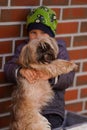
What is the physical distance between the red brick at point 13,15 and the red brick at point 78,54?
26.1 inches

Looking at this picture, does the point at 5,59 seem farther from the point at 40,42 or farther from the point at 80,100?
the point at 80,100

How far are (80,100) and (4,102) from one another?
0.97 m

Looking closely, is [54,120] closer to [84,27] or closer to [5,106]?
[5,106]

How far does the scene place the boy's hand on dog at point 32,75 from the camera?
154 inches

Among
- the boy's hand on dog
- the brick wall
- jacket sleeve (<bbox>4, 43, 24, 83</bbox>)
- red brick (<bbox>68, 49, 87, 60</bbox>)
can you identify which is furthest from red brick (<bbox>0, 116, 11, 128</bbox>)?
red brick (<bbox>68, 49, 87, 60</bbox>)

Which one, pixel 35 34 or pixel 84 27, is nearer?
pixel 35 34

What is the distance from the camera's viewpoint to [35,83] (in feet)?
13.1

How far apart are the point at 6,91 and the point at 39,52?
70 centimetres

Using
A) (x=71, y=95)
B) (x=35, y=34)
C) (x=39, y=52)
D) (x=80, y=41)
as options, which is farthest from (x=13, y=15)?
(x=71, y=95)

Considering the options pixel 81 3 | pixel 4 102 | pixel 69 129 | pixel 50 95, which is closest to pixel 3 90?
→ pixel 4 102

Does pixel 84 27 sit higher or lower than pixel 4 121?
higher

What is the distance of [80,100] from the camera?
512cm

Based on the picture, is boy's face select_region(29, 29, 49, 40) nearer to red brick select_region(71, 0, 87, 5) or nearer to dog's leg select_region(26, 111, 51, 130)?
dog's leg select_region(26, 111, 51, 130)

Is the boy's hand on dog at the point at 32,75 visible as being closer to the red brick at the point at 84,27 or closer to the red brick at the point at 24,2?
the red brick at the point at 24,2
